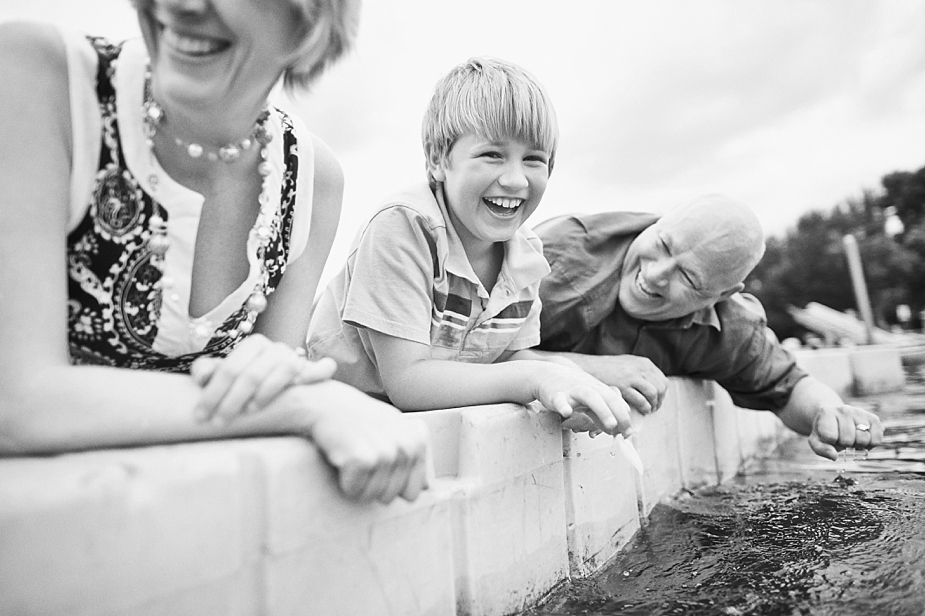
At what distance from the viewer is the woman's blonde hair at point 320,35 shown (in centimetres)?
92

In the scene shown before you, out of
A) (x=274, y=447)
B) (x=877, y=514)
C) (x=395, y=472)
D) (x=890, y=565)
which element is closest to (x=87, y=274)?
(x=274, y=447)

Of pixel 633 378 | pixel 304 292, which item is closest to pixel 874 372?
pixel 633 378

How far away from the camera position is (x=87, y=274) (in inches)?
39.0

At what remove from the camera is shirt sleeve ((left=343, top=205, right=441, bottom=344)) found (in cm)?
151

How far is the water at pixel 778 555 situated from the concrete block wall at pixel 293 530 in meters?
0.12

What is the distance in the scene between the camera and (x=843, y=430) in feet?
7.58

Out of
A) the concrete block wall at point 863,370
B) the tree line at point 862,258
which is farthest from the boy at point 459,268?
the tree line at point 862,258

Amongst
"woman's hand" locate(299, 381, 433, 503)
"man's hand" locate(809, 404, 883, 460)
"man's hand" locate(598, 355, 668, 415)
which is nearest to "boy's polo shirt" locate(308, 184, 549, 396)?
"man's hand" locate(598, 355, 668, 415)

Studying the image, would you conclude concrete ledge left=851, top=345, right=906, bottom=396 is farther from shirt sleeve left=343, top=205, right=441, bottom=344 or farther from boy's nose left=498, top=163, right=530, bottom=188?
shirt sleeve left=343, top=205, right=441, bottom=344

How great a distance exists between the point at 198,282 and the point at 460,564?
58 cm

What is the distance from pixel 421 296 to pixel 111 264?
2.20 feet

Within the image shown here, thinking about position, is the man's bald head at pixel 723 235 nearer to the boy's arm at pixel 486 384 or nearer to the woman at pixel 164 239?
the boy's arm at pixel 486 384

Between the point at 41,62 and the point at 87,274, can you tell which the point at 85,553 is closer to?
the point at 87,274

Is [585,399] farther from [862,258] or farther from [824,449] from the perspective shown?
[862,258]
